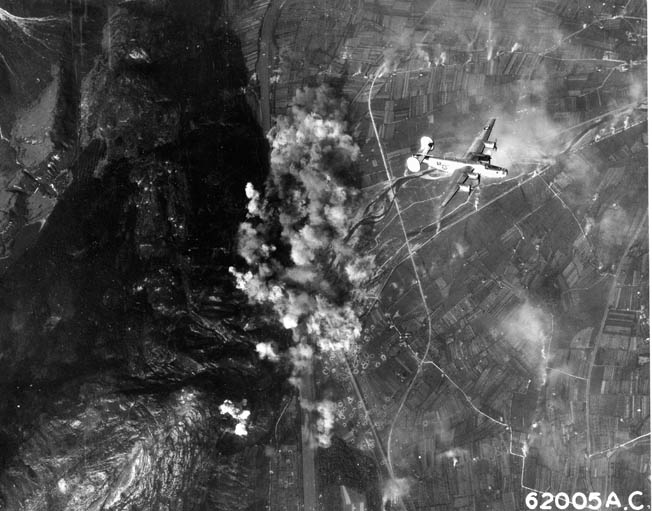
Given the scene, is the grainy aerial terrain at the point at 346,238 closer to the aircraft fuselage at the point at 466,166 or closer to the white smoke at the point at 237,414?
the white smoke at the point at 237,414

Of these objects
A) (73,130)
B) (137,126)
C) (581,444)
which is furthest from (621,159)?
(73,130)

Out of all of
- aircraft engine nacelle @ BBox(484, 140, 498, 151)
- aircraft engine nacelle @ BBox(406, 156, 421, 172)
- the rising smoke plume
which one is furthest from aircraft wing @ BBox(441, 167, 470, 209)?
the rising smoke plume

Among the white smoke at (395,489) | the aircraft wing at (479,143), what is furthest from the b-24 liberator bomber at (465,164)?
the white smoke at (395,489)

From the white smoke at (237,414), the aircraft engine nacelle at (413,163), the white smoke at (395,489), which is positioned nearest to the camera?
the white smoke at (237,414)

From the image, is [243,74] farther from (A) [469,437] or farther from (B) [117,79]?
(A) [469,437]

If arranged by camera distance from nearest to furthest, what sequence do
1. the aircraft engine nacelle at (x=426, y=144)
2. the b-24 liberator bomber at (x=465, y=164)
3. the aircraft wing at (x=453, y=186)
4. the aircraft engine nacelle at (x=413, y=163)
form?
the b-24 liberator bomber at (x=465, y=164)
the aircraft engine nacelle at (x=426, y=144)
the aircraft engine nacelle at (x=413, y=163)
the aircraft wing at (x=453, y=186)

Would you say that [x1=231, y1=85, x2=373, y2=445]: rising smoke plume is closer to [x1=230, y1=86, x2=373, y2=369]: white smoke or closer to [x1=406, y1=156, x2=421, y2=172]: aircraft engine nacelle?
[x1=230, y1=86, x2=373, y2=369]: white smoke

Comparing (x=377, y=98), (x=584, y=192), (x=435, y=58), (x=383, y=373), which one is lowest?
(x=383, y=373)
